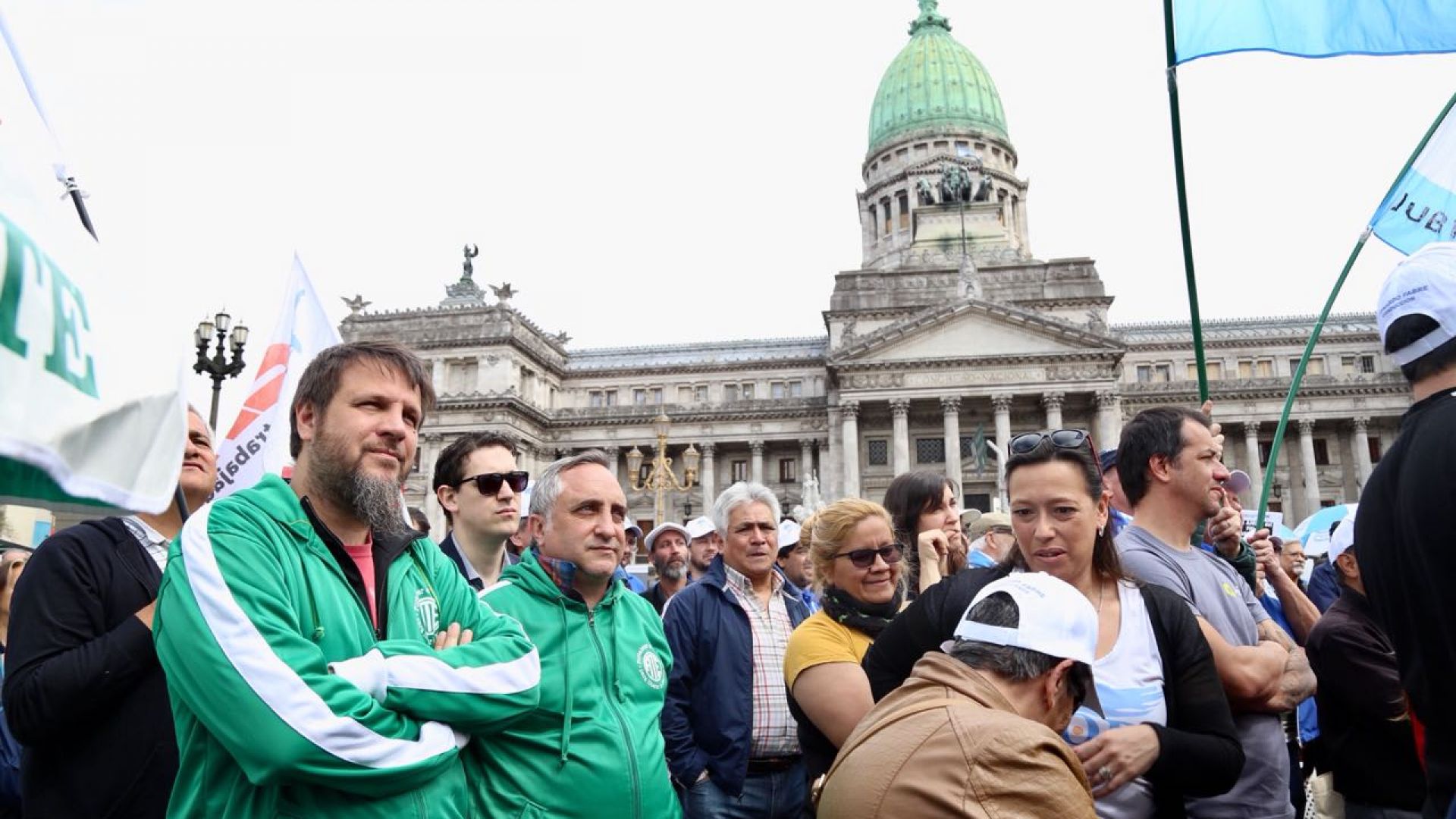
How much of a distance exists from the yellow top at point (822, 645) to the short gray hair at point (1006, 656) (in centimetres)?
140

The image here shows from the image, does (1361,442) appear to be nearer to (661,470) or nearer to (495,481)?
(661,470)

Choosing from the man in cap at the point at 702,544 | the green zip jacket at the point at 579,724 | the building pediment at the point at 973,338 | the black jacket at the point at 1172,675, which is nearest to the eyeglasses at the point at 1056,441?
the black jacket at the point at 1172,675

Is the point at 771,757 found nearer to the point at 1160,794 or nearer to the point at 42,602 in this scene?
the point at 1160,794

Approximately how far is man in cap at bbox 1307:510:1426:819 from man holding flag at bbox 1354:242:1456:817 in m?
1.24

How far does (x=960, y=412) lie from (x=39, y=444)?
47549 millimetres

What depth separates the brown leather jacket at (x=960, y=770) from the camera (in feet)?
7.32

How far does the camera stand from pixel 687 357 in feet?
191

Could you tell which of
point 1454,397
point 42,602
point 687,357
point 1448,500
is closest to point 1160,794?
point 1448,500

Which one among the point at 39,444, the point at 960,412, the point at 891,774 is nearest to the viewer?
the point at 39,444

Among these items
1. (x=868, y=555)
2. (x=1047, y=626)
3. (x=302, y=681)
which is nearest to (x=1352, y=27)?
(x=868, y=555)

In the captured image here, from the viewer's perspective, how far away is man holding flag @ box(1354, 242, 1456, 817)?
2777mm

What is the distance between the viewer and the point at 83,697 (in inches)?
119

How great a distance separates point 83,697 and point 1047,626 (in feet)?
9.96

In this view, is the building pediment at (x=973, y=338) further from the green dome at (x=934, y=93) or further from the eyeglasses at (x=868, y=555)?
the eyeglasses at (x=868, y=555)
